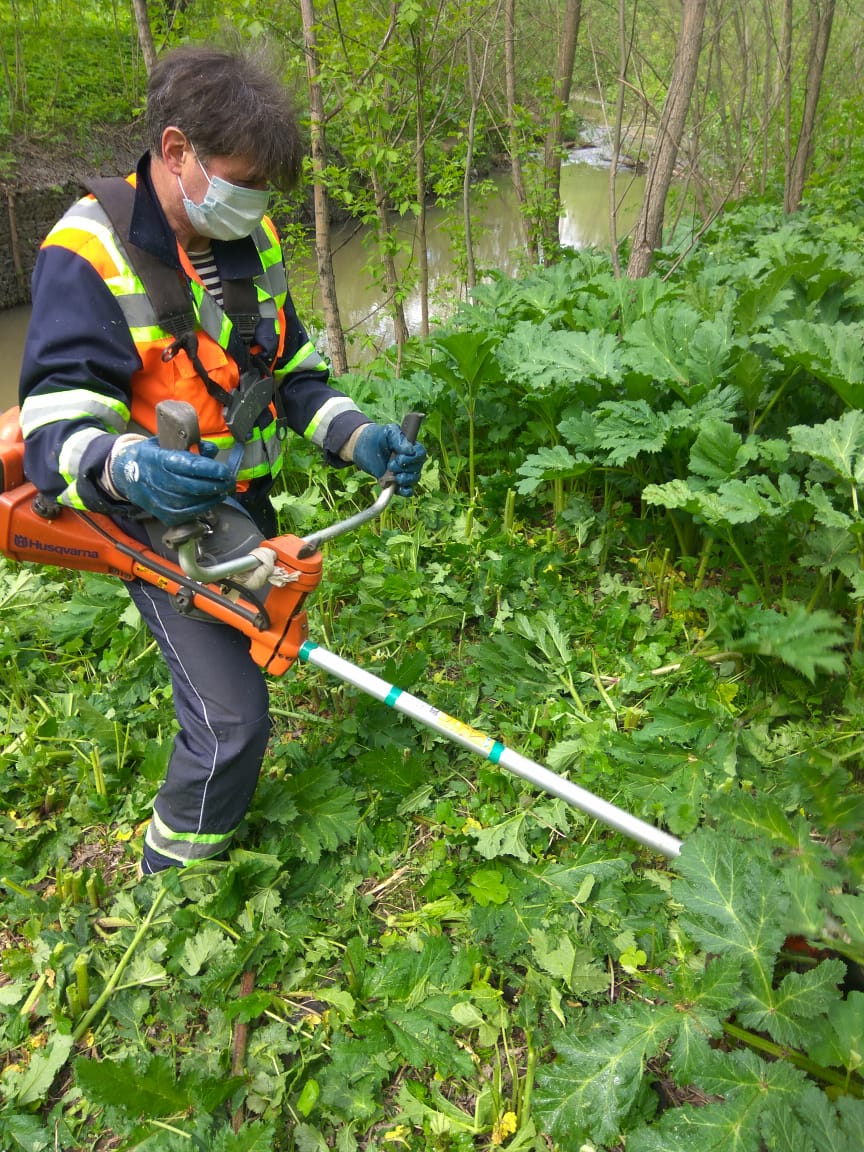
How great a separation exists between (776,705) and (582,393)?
4.93 ft

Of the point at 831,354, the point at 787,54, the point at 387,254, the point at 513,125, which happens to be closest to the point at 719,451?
the point at 831,354

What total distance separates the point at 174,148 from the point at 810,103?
32.0 ft

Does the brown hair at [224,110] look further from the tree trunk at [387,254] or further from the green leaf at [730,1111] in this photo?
the tree trunk at [387,254]

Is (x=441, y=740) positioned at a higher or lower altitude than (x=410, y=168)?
lower

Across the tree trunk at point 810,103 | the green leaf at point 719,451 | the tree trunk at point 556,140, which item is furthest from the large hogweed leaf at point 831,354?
the tree trunk at point 810,103

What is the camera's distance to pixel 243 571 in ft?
6.22

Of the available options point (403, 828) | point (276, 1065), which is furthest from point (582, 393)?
point (276, 1065)

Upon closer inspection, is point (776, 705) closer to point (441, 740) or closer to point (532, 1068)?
point (441, 740)

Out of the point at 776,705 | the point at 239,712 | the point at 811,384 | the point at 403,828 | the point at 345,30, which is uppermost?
the point at 345,30

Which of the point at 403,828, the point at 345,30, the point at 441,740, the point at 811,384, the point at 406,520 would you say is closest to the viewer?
the point at 403,828

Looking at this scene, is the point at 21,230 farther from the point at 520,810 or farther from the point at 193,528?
the point at 520,810

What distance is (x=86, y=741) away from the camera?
112 inches

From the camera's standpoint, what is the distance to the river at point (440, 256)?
26.9ft

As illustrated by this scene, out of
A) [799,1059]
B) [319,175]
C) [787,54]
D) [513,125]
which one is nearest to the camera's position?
[799,1059]
